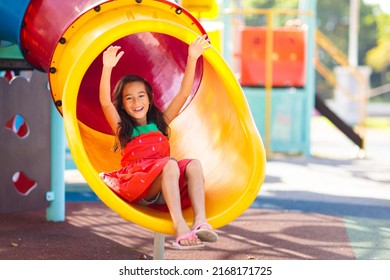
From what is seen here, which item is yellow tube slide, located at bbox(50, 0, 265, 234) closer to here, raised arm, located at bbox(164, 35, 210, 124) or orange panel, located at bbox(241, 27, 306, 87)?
raised arm, located at bbox(164, 35, 210, 124)

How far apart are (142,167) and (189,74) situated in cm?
52

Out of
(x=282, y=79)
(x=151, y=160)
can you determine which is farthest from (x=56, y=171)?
(x=282, y=79)

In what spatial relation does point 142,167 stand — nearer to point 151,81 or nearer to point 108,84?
point 108,84

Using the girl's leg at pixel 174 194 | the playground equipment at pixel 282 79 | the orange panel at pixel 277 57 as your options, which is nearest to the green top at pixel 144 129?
the girl's leg at pixel 174 194

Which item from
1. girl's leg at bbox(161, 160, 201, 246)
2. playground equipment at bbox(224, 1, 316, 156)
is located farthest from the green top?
playground equipment at bbox(224, 1, 316, 156)

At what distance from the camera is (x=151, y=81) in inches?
165

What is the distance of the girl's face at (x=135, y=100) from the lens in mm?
3490

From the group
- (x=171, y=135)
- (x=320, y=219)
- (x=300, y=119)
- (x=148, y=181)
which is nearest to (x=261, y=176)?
(x=148, y=181)

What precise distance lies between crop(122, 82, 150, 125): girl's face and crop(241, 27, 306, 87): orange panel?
20.8 feet

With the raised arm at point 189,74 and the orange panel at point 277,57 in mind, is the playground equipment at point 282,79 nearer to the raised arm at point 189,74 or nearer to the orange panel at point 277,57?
the orange panel at point 277,57

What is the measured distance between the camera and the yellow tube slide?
2.96m

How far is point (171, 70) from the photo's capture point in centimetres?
420

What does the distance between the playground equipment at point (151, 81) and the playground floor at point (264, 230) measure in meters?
0.54

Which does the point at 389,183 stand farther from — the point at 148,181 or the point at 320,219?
the point at 148,181
